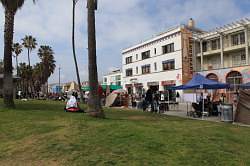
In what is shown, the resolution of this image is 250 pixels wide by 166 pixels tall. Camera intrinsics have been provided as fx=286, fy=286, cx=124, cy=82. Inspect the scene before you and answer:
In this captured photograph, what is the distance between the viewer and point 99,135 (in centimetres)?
830

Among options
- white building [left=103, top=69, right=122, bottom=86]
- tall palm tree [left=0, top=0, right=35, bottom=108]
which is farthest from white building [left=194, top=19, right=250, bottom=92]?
white building [left=103, top=69, right=122, bottom=86]

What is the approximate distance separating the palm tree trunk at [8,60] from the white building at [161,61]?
2278cm

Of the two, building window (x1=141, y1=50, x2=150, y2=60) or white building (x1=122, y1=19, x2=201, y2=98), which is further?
building window (x1=141, y1=50, x2=150, y2=60)

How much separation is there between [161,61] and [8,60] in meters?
32.2

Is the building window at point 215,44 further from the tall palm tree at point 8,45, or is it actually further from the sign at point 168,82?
the tall palm tree at point 8,45

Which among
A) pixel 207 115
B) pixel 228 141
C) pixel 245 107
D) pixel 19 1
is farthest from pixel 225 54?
pixel 228 141

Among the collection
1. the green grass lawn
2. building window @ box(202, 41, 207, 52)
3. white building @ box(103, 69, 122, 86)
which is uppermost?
building window @ box(202, 41, 207, 52)

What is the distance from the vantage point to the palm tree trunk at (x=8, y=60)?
15953 millimetres

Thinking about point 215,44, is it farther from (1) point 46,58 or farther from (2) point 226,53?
(1) point 46,58

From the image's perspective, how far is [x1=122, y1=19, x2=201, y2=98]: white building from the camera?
41.2 metres

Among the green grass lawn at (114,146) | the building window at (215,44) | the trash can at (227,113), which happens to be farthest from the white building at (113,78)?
the green grass lawn at (114,146)

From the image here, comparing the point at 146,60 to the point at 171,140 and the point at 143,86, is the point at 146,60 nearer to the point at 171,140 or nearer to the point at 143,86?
the point at 143,86

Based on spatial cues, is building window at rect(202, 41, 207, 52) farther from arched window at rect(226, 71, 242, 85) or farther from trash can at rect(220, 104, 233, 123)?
trash can at rect(220, 104, 233, 123)

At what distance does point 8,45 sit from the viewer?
16.5 m
